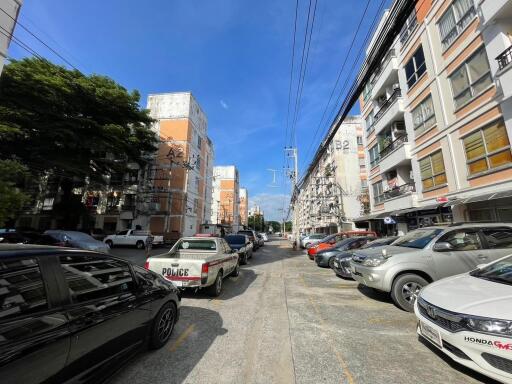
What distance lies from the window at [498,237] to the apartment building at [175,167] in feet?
105

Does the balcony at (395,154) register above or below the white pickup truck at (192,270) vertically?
above

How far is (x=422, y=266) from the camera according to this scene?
574 centimetres

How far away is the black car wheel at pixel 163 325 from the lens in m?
3.72

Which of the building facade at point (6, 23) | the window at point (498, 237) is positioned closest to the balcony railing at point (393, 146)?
the window at point (498, 237)

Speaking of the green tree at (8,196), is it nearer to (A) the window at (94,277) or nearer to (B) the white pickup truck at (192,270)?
(B) the white pickup truck at (192,270)

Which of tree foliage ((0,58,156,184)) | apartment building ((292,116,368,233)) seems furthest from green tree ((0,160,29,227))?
apartment building ((292,116,368,233))

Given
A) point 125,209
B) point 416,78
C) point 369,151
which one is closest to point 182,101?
point 125,209

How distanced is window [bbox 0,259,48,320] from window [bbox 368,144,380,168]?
2165 cm

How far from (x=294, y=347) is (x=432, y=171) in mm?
13971

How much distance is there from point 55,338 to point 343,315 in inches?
202

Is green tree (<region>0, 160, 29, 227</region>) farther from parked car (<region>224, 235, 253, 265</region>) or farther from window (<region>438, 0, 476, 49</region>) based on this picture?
window (<region>438, 0, 476, 49</region>)

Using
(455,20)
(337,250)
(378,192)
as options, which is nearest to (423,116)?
(455,20)

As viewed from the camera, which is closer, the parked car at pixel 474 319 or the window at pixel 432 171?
the parked car at pixel 474 319

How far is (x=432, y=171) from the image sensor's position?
13953 millimetres
